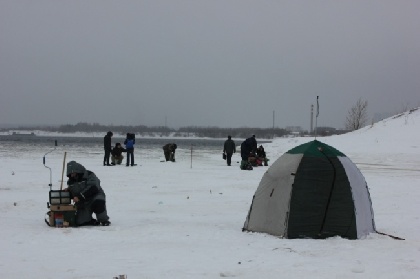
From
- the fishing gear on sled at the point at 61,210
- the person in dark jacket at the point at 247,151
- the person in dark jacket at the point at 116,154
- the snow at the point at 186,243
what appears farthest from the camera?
the person in dark jacket at the point at 116,154

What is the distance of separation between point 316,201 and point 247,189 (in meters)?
8.83

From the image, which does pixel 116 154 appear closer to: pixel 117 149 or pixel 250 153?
pixel 117 149

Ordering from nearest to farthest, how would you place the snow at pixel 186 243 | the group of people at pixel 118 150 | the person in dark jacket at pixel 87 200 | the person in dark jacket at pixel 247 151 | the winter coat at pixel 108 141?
the snow at pixel 186 243 → the person in dark jacket at pixel 87 200 → the person in dark jacket at pixel 247 151 → the winter coat at pixel 108 141 → the group of people at pixel 118 150

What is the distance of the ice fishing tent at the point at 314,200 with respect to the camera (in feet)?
35.3

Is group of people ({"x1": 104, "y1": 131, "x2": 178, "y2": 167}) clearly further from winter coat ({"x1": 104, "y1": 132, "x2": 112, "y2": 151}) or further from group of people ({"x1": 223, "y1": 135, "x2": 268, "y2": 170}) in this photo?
group of people ({"x1": 223, "y1": 135, "x2": 268, "y2": 170})

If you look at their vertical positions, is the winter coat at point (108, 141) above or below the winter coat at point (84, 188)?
above

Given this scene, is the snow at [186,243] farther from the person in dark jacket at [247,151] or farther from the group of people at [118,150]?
the group of people at [118,150]

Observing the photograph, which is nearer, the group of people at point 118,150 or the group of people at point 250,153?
the group of people at point 250,153

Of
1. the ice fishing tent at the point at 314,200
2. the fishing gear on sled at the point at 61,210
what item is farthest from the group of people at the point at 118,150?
the ice fishing tent at the point at 314,200

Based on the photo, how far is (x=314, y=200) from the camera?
10.9 m

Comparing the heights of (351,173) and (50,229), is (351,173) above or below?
above

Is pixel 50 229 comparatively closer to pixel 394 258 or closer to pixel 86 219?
pixel 86 219

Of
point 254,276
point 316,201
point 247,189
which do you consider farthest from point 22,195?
point 254,276

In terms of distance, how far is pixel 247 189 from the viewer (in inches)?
773
